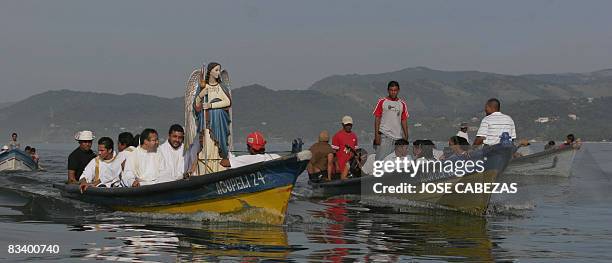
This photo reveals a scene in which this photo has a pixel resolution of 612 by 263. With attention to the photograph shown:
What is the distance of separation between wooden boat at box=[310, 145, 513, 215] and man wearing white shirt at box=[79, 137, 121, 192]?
6182mm

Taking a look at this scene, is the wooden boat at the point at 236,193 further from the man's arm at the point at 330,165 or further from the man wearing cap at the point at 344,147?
the man's arm at the point at 330,165

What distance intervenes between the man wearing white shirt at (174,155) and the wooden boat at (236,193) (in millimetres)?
789

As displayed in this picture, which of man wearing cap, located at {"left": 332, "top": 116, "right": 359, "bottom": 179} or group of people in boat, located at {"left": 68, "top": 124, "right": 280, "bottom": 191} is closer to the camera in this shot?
group of people in boat, located at {"left": 68, "top": 124, "right": 280, "bottom": 191}

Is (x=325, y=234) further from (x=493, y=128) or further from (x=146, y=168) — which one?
(x=493, y=128)

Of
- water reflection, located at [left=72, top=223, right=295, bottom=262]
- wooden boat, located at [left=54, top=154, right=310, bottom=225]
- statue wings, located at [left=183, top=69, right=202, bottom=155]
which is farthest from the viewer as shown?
statue wings, located at [left=183, top=69, right=202, bottom=155]

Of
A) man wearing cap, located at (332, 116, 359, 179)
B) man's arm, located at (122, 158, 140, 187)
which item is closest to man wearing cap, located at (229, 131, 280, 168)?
man's arm, located at (122, 158, 140, 187)

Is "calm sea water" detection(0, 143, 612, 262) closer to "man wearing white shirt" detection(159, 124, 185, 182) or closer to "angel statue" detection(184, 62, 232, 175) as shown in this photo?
"man wearing white shirt" detection(159, 124, 185, 182)

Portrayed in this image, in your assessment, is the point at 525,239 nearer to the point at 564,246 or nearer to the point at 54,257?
the point at 564,246

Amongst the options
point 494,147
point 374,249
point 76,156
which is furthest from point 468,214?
point 76,156

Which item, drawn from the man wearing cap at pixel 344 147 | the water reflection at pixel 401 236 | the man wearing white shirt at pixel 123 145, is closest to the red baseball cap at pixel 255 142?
the water reflection at pixel 401 236

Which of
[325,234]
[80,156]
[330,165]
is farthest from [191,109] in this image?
[330,165]

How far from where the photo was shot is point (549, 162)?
111ft

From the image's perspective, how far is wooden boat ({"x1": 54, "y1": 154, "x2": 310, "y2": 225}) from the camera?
647 inches

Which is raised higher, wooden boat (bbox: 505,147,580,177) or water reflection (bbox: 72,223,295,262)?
wooden boat (bbox: 505,147,580,177)
